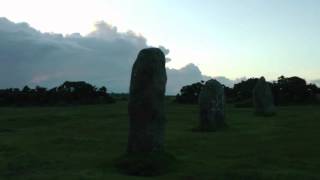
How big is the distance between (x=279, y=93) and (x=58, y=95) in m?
28.7

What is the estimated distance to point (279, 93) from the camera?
84875mm

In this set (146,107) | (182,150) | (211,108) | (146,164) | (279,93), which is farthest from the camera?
(279,93)

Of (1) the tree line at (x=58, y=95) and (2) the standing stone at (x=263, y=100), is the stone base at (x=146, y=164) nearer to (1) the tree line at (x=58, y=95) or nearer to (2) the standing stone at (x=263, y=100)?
(2) the standing stone at (x=263, y=100)

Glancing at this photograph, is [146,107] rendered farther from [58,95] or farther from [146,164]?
[58,95]

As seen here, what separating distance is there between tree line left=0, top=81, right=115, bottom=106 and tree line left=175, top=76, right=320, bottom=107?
35.9ft

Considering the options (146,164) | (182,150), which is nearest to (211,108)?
(182,150)

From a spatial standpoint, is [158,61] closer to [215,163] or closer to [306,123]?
[215,163]

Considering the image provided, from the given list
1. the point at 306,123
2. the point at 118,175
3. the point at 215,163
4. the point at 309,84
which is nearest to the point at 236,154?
the point at 215,163

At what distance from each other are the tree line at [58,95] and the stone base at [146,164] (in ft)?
186

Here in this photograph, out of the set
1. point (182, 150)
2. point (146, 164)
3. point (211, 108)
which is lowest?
point (146, 164)

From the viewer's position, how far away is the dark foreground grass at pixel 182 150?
25.9m

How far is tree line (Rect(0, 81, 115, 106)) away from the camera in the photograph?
3312 inches

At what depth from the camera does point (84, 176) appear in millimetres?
25234

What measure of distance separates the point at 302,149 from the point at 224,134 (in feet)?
28.9
